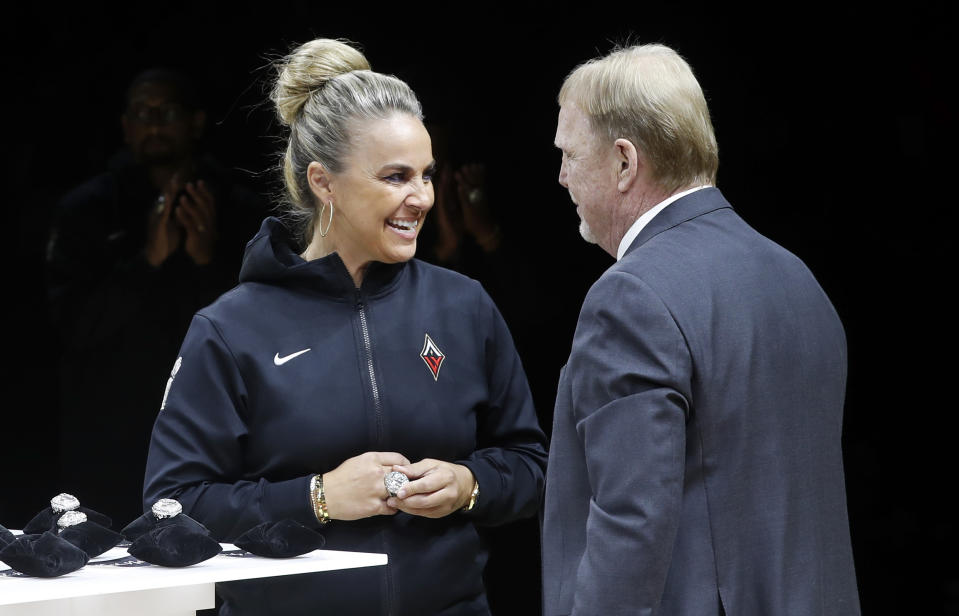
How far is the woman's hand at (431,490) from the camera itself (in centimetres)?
216

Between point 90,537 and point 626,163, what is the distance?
90 cm

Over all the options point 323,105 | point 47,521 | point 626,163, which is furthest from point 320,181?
point 47,521

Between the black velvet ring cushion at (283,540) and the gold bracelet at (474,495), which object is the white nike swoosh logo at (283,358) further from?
the black velvet ring cushion at (283,540)

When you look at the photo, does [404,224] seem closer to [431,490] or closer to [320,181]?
[320,181]

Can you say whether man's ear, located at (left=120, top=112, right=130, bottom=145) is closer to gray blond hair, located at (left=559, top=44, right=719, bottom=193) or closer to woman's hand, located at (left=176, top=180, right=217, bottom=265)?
woman's hand, located at (left=176, top=180, right=217, bottom=265)

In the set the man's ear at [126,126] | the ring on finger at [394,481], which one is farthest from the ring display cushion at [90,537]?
the man's ear at [126,126]

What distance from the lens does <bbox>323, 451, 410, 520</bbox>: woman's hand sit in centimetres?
214

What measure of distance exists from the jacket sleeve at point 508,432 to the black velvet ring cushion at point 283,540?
63cm

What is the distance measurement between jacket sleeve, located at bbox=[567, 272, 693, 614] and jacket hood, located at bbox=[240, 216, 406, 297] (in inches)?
31.3

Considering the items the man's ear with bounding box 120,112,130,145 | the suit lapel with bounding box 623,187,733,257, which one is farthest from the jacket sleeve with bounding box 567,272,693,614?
the man's ear with bounding box 120,112,130,145

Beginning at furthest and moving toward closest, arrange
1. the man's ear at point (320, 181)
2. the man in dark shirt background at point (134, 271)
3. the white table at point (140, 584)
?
the man in dark shirt background at point (134, 271), the man's ear at point (320, 181), the white table at point (140, 584)

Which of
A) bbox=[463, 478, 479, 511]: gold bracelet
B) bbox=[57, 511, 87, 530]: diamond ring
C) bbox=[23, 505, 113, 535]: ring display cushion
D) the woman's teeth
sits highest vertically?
the woman's teeth

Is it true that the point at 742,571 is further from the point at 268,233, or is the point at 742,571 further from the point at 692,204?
the point at 268,233

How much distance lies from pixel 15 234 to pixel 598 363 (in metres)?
2.93
